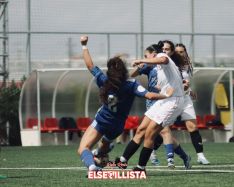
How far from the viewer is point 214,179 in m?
11.9

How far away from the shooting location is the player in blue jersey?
40.0ft

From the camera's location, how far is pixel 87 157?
12.3 m

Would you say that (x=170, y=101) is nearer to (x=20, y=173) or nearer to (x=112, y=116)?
(x=112, y=116)

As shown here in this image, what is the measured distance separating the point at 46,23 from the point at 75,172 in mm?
19821

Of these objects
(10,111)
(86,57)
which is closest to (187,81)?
(86,57)

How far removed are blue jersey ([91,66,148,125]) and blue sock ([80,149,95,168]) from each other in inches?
16.7

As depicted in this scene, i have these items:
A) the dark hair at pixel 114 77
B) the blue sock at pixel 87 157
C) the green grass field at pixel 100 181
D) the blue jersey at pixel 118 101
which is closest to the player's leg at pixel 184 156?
the green grass field at pixel 100 181


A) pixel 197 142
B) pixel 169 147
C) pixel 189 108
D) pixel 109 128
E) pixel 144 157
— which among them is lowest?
pixel 197 142

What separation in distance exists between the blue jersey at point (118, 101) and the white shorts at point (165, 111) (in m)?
0.59

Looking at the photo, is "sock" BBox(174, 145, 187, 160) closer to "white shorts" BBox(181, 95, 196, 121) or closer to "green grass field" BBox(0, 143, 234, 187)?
"green grass field" BBox(0, 143, 234, 187)

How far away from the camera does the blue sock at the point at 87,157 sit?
12.3 metres

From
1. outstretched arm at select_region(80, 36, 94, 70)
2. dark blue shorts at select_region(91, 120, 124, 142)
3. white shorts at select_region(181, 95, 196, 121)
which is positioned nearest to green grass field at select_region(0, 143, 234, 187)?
dark blue shorts at select_region(91, 120, 124, 142)

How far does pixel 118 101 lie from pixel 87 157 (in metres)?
0.81

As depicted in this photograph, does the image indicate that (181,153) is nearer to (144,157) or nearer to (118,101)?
(144,157)
